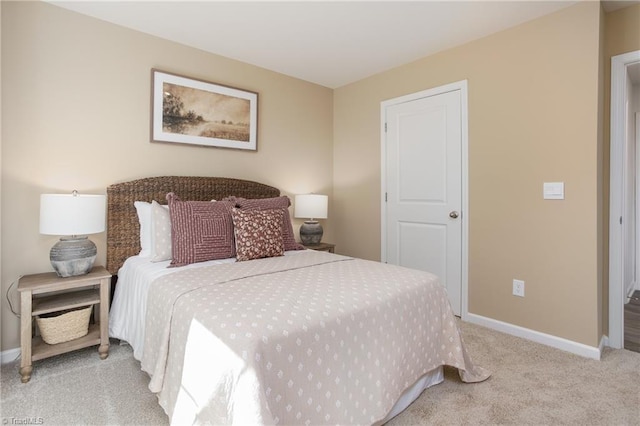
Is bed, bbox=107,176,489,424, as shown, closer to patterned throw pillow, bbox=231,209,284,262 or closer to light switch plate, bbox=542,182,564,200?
patterned throw pillow, bbox=231,209,284,262

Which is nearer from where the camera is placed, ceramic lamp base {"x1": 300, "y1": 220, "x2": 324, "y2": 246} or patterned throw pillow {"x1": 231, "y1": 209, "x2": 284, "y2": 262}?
patterned throw pillow {"x1": 231, "y1": 209, "x2": 284, "y2": 262}

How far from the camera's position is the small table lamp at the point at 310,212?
11.6 feet

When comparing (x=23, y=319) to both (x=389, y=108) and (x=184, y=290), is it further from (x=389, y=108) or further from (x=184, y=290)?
(x=389, y=108)

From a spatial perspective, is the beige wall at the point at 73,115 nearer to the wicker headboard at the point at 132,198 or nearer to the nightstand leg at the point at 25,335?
the wicker headboard at the point at 132,198

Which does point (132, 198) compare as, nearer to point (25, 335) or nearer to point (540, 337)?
point (25, 335)

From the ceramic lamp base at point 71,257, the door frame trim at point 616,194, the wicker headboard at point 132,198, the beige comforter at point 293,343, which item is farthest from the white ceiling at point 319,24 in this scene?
the beige comforter at point 293,343

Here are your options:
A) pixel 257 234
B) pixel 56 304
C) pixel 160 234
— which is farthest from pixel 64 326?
pixel 257 234

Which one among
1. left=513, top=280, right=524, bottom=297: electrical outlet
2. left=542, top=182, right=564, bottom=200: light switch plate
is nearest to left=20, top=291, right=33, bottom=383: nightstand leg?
left=513, top=280, right=524, bottom=297: electrical outlet

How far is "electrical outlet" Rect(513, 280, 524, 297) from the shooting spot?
104 inches

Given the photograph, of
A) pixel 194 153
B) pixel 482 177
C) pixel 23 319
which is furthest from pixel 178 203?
pixel 482 177

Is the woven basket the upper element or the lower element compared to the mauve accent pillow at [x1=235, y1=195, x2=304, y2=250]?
lower

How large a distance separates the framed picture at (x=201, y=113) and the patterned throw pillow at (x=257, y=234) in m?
0.99

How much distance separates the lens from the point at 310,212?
11.6 feet

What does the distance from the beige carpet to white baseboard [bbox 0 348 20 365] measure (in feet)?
0.37
